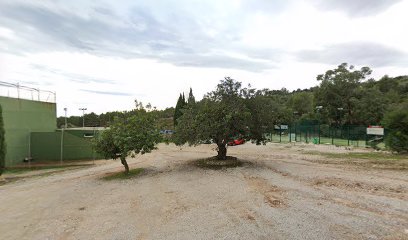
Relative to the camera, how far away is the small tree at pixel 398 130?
17797mm

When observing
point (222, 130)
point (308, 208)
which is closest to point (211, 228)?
point (308, 208)

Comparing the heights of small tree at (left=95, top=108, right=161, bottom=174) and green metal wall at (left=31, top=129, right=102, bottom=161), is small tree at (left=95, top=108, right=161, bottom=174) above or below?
above

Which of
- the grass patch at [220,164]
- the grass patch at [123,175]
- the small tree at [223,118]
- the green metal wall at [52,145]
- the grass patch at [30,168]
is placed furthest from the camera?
the green metal wall at [52,145]

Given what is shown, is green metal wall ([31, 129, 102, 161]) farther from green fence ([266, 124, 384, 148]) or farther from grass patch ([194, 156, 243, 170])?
green fence ([266, 124, 384, 148])

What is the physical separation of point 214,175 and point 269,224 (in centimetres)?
652

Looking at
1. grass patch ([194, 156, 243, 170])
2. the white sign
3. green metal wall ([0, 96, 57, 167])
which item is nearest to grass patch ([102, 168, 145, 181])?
grass patch ([194, 156, 243, 170])

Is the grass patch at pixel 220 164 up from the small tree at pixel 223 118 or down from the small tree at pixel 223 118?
down

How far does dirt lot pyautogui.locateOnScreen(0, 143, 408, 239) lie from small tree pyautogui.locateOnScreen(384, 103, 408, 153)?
6.03m

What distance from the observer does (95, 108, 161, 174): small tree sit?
13.1 metres

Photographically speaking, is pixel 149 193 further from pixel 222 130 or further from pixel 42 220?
pixel 222 130

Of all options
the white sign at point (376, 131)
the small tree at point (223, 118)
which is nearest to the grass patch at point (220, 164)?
the small tree at point (223, 118)

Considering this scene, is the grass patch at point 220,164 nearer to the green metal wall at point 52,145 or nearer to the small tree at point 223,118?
the small tree at point 223,118

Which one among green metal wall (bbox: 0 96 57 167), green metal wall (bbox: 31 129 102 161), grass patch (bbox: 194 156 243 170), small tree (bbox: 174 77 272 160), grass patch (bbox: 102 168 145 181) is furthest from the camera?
green metal wall (bbox: 31 129 102 161)

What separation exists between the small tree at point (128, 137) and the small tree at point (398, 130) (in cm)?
1410
